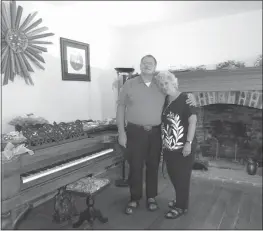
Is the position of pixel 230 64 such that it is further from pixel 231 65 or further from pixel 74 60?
pixel 74 60

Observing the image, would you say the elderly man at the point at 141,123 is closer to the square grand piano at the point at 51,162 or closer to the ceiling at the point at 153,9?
the square grand piano at the point at 51,162

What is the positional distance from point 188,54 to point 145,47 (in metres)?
0.64

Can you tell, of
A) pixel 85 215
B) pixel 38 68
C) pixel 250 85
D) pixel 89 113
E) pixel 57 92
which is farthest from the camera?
pixel 89 113

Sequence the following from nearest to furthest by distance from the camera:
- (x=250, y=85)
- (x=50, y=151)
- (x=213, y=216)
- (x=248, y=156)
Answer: (x=50, y=151) < (x=213, y=216) < (x=250, y=85) < (x=248, y=156)

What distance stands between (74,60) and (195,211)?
6.78ft

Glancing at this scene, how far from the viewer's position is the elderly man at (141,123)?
199cm

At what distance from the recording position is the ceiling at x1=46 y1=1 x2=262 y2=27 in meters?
2.46

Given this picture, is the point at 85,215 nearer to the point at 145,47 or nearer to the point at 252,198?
the point at 252,198

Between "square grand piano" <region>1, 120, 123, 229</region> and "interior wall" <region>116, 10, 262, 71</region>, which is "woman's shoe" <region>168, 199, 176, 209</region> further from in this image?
"interior wall" <region>116, 10, 262, 71</region>

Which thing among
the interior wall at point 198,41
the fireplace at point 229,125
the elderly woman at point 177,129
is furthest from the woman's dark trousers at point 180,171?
the interior wall at point 198,41

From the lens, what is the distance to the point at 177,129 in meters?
1.86

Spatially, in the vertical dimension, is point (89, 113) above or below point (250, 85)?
below

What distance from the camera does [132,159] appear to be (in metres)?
Answer: 2.11

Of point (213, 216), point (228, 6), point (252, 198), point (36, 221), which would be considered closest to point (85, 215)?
point (36, 221)
